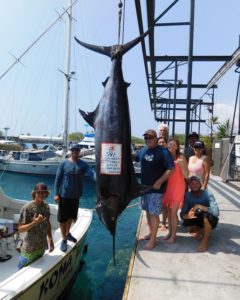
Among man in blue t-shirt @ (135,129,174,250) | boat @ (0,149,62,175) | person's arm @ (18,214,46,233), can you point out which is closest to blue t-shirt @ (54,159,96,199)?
person's arm @ (18,214,46,233)

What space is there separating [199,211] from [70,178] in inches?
60.3

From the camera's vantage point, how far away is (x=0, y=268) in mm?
4688

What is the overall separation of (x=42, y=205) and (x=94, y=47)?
1722 mm

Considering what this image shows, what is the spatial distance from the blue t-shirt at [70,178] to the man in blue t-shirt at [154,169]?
0.70m

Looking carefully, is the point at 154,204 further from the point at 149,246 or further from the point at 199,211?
the point at 199,211

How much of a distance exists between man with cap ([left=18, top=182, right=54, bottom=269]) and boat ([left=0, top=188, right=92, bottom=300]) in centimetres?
12

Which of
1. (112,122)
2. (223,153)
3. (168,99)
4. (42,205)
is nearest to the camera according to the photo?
(112,122)

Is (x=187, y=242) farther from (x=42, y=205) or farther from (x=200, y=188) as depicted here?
(x=42, y=205)

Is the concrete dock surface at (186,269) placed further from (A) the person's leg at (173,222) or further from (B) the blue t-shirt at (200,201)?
(B) the blue t-shirt at (200,201)

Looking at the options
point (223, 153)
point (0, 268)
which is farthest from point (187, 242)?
point (223, 153)

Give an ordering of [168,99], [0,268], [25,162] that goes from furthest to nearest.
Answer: [25,162]
[168,99]
[0,268]

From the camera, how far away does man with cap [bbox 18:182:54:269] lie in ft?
11.9

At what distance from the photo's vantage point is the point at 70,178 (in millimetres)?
4172

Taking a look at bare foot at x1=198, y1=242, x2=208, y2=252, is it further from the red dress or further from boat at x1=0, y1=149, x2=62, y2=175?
boat at x1=0, y1=149, x2=62, y2=175
